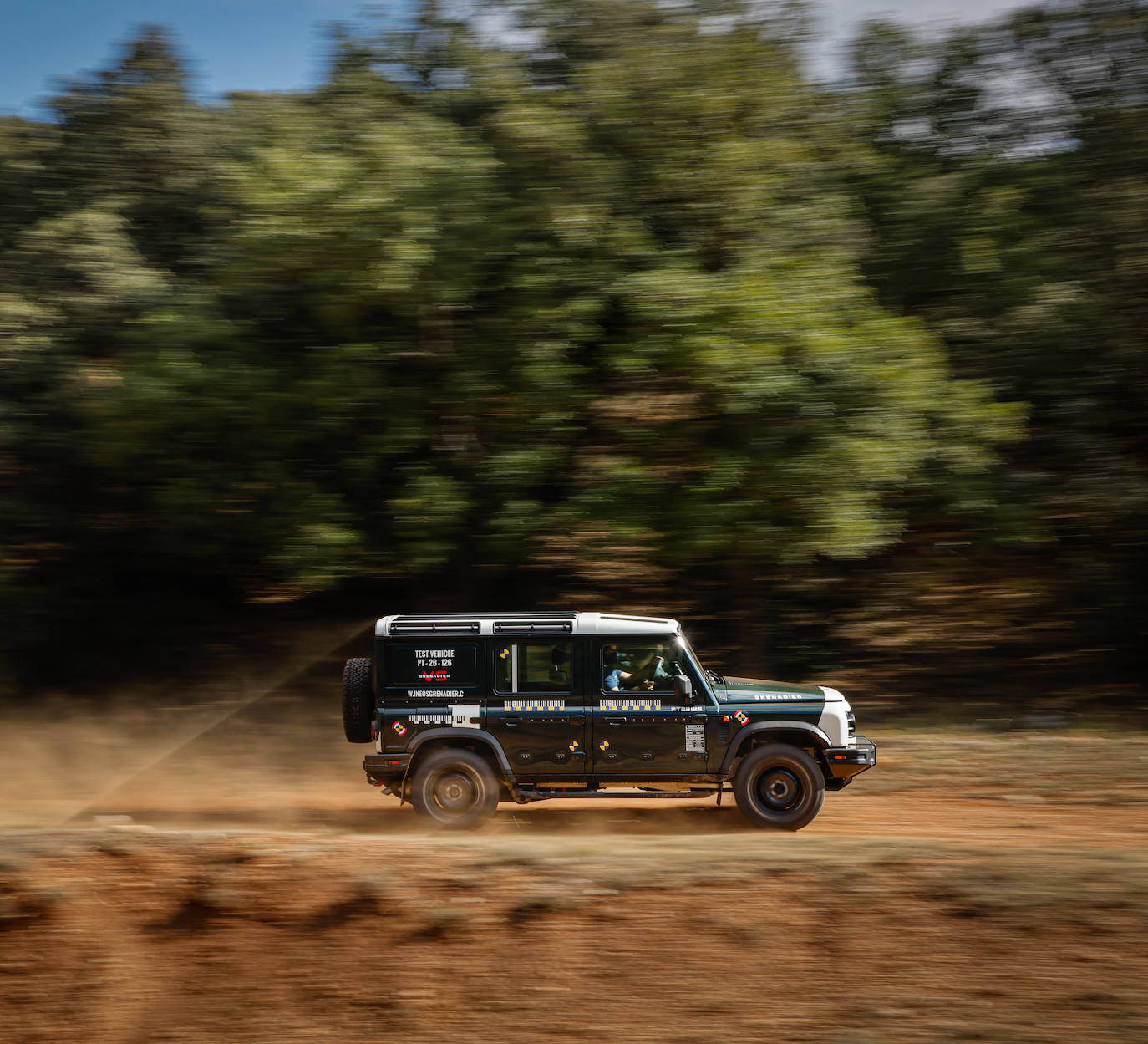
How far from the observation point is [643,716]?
9055 mm

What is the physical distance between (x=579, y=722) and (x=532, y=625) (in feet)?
2.92

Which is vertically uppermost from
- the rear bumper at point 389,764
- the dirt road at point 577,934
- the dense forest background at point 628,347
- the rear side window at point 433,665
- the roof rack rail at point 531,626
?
the dense forest background at point 628,347

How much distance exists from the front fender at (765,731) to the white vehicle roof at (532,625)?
98 cm

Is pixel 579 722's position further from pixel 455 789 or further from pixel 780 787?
pixel 780 787

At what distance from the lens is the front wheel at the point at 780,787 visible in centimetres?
888

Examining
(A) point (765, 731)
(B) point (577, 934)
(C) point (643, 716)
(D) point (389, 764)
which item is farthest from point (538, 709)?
(B) point (577, 934)

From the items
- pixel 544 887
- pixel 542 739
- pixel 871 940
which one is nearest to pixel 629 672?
pixel 542 739

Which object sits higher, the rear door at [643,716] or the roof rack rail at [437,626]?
the roof rack rail at [437,626]

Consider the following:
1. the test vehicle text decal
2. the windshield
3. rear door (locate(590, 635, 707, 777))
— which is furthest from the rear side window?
the windshield

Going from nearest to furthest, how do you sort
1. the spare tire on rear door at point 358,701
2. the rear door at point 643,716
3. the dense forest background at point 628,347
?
1. the rear door at point 643,716
2. the spare tire on rear door at point 358,701
3. the dense forest background at point 628,347

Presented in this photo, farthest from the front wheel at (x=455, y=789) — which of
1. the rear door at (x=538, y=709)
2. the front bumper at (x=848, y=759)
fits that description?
the front bumper at (x=848, y=759)

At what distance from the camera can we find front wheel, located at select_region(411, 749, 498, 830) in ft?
29.9

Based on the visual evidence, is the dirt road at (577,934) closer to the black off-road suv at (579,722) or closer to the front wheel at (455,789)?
the front wheel at (455,789)

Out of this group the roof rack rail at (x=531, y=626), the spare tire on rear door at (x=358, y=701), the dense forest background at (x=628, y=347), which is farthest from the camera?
the dense forest background at (x=628, y=347)
